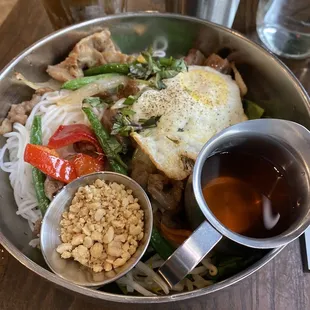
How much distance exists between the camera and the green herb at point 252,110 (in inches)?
80.2

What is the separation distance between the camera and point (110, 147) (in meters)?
1.82

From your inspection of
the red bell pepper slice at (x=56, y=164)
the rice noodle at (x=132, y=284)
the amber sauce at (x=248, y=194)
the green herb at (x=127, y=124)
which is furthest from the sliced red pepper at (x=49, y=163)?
the amber sauce at (x=248, y=194)

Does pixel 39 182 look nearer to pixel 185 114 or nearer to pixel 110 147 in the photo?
pixel 110 147

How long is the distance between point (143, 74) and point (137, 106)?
0.21 m

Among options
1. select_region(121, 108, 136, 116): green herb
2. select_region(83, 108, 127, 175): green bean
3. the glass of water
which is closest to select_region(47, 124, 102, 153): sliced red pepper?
select_region(83, 108, 127, 175): green bean

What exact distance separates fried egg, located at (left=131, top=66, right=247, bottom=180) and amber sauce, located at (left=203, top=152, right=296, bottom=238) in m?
0.13

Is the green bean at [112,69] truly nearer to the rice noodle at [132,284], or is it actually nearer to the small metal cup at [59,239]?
the small metal cup at [59,239]

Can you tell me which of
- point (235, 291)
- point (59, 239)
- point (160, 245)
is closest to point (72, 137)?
point (59, 239)

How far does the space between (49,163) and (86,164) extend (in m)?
0.16

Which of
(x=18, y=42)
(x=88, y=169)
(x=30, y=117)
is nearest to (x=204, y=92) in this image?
(x=88, y=169)

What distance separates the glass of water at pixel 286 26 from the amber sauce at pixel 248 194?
1028 mm

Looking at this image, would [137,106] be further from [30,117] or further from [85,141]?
[30,117]

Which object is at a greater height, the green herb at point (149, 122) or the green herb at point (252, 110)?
the green herb at point (149, 122)

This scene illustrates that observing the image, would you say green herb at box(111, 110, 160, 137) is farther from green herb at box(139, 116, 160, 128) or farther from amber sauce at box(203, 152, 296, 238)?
amber sauce at box(203, 152, 296, 238)
